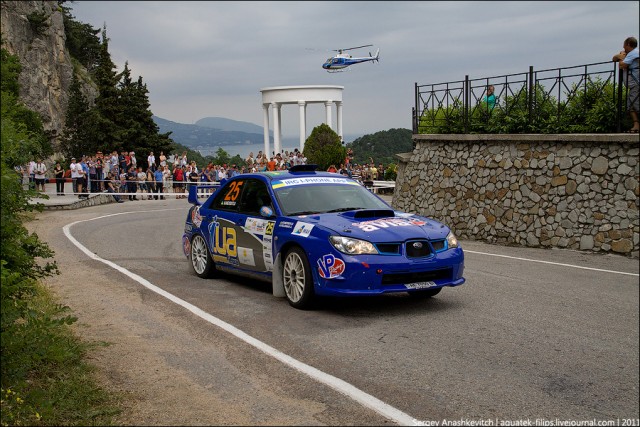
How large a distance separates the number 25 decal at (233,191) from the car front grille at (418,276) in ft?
10.4

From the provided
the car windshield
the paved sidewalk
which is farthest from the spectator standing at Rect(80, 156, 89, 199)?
the car windshield

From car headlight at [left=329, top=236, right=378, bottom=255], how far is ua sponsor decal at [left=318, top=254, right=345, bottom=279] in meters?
0.13

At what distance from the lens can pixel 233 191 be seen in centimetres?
1015

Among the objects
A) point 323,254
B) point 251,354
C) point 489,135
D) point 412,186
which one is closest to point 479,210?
point 489,135

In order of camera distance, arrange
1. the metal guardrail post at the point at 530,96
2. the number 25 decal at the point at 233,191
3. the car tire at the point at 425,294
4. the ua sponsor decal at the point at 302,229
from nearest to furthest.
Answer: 1. the ua sponsor decal at the point at 302,229
2. the car tire at the point at 425,294
3. the number 25 decal at the point at 233,191
4. the metal guardrail post at the point at 530,96

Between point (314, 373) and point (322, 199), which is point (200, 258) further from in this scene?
point (314, 373)

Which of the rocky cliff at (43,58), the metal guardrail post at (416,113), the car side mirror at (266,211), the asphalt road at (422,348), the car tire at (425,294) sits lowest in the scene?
the asphalt road at (422,348)

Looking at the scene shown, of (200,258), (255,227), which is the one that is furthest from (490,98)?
(255,227)

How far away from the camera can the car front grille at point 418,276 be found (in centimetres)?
765

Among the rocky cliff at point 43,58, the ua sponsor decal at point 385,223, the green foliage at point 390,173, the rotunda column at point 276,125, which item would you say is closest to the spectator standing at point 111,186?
the green foliage at point 390,173

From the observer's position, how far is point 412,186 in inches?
804

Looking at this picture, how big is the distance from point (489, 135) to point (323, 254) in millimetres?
10369

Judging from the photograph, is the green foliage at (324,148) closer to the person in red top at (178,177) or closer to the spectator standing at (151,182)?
the person in red top at (178,177)

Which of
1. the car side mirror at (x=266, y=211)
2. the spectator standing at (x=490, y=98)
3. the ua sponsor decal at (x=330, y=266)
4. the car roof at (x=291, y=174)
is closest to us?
the ua sponsor decal at (x=330, y=266)
